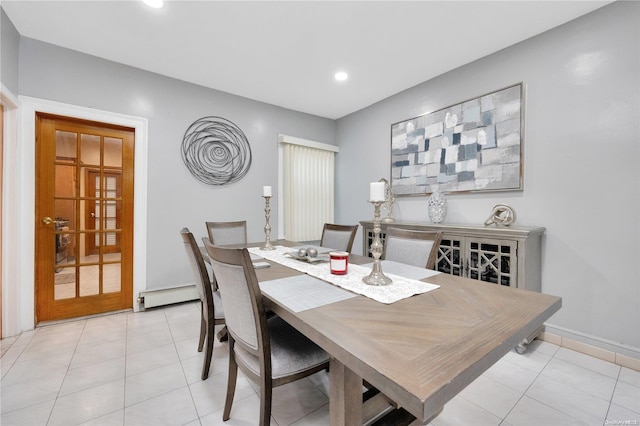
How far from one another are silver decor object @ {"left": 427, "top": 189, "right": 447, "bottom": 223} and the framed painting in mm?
149

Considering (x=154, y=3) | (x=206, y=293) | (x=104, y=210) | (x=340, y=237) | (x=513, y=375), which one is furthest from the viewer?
(x=104, y=210)

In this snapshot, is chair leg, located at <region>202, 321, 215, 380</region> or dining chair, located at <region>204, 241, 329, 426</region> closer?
dining chair, located at <region>204, 241, 329, 426</region>

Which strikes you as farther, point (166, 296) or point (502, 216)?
point (166, 296)

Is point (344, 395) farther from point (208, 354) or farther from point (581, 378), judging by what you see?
point (581, 378)

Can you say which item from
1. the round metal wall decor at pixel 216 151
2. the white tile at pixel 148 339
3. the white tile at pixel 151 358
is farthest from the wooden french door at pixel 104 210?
the white tile at pixel 151 358

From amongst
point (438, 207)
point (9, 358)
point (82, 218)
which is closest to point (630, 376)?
point (438, 207)

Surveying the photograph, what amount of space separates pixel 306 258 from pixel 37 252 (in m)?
2.53

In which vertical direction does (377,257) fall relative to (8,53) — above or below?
below

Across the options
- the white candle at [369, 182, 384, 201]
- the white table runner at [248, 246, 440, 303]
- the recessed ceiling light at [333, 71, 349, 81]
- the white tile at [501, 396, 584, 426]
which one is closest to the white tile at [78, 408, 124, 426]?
the white table runner at [248, 246, 440, 303]

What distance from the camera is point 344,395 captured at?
0.95m

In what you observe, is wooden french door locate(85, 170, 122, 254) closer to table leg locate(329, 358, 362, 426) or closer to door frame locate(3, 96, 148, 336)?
door frame locate(3, 96, 148, 336)

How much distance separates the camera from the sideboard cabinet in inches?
80.9

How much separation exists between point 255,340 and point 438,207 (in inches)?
90.3

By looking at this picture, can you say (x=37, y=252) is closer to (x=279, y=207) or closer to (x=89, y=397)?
(x=89, y=397)
